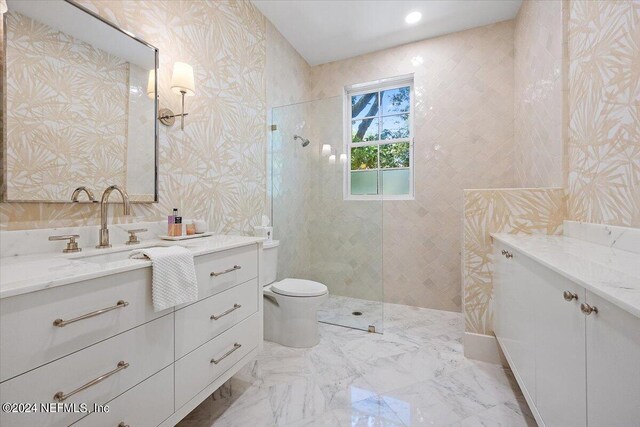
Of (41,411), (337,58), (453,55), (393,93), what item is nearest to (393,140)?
(393,93)

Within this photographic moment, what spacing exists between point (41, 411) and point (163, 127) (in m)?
1.39

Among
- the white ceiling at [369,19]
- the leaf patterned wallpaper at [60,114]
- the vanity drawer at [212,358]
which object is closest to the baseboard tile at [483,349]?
the vanity drawer at [212,358]

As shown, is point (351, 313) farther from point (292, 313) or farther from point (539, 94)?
point (539, 94)

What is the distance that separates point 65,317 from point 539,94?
9.56 ft

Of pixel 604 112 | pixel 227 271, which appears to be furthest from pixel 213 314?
pixel 604 112

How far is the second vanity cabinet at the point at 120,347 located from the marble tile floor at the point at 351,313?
129 cm

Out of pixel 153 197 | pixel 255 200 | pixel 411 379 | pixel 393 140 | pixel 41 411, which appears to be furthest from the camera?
pixel 393 140

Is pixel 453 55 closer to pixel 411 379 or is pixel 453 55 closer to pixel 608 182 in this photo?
pixel 608 182

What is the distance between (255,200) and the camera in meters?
2.41

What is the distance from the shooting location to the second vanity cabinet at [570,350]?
1.95ft

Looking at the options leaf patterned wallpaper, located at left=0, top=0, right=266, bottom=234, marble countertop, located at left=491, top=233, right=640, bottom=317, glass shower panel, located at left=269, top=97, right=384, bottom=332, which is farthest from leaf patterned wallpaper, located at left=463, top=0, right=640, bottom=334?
leaf patterned wallpaper, located at left=0, top=0, right=266, bottom=234

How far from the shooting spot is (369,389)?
1577mm

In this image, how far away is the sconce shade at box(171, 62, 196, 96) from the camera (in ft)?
5.25

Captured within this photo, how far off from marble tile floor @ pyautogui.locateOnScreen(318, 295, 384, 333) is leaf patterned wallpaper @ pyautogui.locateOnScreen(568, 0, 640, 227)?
1603 millimetres
